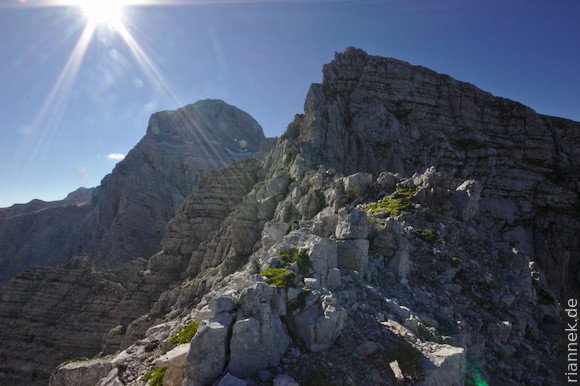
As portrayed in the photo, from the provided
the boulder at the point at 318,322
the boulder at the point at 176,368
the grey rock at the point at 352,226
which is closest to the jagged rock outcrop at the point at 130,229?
the grey rock at the point at 352,226

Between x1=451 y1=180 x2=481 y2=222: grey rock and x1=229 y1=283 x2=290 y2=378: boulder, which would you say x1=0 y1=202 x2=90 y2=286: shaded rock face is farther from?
x1=229 y1=283 x2=290 y2=378: boulder

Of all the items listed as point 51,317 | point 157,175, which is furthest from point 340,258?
point 157,175

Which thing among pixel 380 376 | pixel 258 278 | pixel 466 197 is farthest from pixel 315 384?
pixel 466 197

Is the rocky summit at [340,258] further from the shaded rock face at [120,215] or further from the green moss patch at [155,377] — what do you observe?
the shaded rock face at [120,215]

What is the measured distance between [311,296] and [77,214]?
16591 cm

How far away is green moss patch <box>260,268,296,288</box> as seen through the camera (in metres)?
12.7

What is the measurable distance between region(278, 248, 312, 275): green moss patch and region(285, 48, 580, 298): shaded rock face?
5499cm

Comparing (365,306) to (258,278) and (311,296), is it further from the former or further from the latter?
(258,278)

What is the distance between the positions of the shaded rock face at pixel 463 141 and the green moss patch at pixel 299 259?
55.0 m

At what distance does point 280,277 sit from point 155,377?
5.09m

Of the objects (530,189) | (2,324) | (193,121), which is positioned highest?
(193,121)

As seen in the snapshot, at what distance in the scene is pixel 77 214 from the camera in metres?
151

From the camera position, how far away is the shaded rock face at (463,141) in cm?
7612

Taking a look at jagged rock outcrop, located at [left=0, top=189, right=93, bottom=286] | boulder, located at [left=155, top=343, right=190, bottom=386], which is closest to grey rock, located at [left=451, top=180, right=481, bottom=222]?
boulder, located at [left=155, top=343, right=190, bottom=386]
